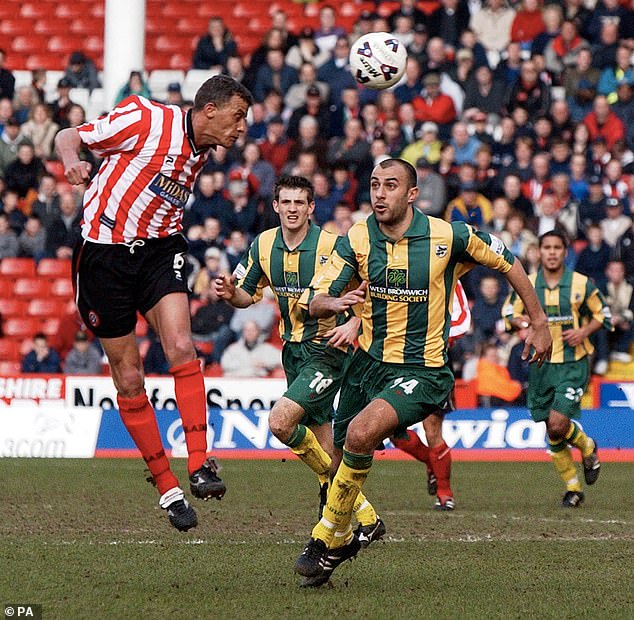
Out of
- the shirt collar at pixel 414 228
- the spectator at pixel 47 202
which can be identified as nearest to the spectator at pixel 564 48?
the spectator at pixel 47 202

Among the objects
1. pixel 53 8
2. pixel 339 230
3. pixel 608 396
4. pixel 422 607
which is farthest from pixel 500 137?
pixel 422 607

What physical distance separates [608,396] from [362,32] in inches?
277

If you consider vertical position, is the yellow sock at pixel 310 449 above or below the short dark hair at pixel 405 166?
below

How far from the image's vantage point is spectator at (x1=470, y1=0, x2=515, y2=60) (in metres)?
20.5

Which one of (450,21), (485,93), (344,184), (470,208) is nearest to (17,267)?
(344,184)

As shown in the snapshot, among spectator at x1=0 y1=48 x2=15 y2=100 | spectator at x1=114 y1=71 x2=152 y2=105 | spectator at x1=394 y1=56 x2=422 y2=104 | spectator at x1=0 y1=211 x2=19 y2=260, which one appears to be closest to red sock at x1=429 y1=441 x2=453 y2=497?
spectator at x1=114 y1=71 x2=152 y2=105

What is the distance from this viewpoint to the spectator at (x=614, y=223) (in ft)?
56.8

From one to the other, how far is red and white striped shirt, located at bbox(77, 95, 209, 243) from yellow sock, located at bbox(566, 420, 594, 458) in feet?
17.7

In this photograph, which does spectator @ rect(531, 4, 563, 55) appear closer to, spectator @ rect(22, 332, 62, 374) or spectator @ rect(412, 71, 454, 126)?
spectator @ rect(412, 71, 454, 126)

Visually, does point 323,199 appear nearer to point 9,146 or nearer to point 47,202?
point 47,202

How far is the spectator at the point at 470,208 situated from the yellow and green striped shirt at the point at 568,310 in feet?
17.5

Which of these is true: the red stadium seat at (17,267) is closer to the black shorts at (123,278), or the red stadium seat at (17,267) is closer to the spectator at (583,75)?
the spectator at (583,75)

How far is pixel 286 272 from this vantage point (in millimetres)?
9625

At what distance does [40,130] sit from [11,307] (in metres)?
2.74
